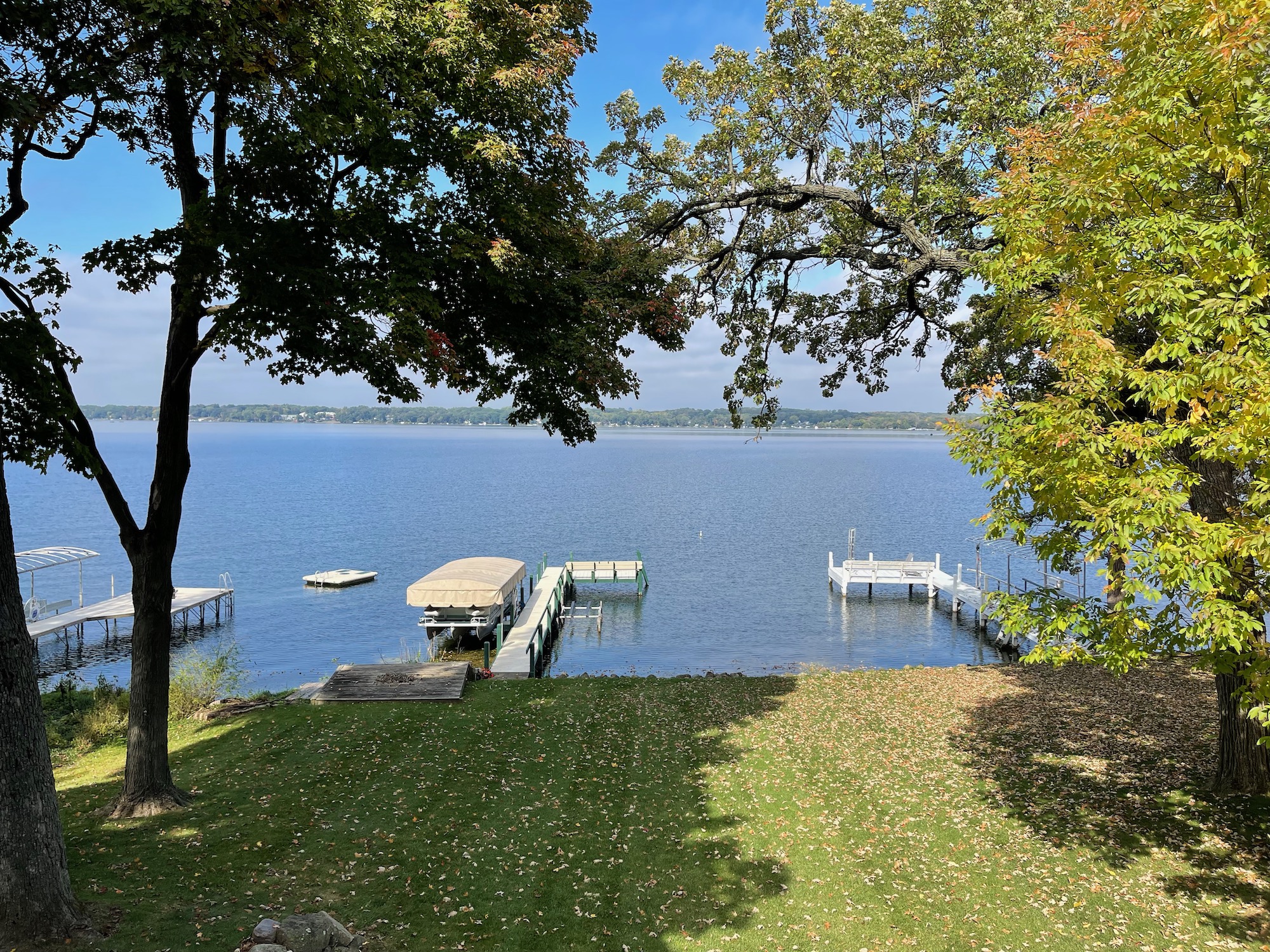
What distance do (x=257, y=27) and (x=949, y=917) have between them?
459 inches

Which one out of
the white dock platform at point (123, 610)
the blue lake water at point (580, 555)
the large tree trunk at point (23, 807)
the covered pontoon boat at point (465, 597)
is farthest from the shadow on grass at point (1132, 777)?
the white dock platform at point (123, 610)

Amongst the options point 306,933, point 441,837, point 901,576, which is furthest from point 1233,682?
point 901,576

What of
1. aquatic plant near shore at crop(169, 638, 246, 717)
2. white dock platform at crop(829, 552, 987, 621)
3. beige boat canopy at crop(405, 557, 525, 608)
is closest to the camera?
aquatic plant near shore at crop(169, 638, 246, 717)

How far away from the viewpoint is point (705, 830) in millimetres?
9852

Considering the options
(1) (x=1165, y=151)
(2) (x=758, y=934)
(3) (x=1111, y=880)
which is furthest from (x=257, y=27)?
(3) (x=1111, y=880)

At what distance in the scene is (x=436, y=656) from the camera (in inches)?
1191

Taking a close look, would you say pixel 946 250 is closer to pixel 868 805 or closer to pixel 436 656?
pixel 868 805

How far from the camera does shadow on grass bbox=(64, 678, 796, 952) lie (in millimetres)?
7586

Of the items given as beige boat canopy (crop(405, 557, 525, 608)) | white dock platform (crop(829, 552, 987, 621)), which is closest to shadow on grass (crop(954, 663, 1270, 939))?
beige boat canopy (crop(405, 557, 525, 608))

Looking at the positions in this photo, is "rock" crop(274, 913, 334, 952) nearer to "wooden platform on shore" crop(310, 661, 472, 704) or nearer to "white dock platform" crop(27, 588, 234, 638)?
"wooden platform on shore" crop(310, 661, 472, 704)

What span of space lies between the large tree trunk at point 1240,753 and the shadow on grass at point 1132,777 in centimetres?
18

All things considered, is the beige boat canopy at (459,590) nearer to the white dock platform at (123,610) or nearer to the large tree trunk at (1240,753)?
the white dock platform at (123,610)

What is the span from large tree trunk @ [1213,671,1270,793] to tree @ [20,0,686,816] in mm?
9057

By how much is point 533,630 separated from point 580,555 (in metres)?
23.3
